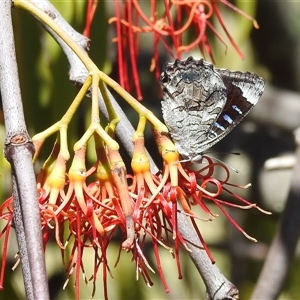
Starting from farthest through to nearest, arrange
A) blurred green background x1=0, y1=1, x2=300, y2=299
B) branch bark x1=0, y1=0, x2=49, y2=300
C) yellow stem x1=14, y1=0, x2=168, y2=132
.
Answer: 1. blurred green background x1=0, y1=1, x2=300, y2=299
2. yellow stem x1=14, y1=0, x2=168, y2=132
3. branch bark x1=0, y1=0, x2=49, y2=300

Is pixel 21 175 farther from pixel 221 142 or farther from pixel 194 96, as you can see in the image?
pixel 221 142

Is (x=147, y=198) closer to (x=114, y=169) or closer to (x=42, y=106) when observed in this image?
(x=114, y=169)

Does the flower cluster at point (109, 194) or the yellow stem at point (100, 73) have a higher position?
the yellow stem at point (100, 73)

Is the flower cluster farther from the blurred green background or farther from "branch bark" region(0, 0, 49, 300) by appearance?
the blurred green background

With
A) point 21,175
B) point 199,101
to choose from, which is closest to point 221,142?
point 199,101

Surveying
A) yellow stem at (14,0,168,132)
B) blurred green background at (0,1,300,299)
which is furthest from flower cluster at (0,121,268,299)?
blurred green background at (0,1,300,299)

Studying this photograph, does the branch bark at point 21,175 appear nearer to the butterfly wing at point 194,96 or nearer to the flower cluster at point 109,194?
the flower cluster at point 109,194

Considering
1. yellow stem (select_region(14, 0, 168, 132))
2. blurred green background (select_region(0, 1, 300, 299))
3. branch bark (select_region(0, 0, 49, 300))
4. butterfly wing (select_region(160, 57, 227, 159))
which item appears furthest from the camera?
blurred green background (select_region(0, 1, 300, 299))

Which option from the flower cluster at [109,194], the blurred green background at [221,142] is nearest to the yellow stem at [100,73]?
the flower cluster at [109,194]
